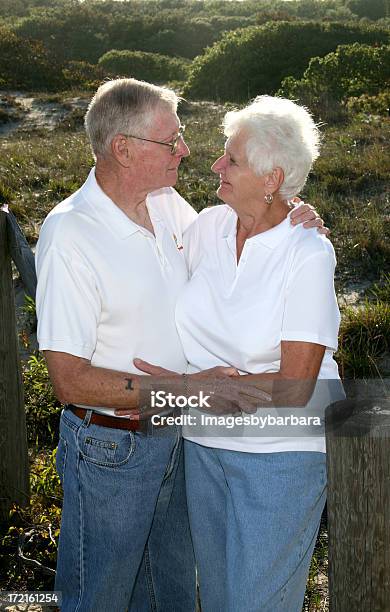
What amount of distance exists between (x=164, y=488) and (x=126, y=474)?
0.24 m

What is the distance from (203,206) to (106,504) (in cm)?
613

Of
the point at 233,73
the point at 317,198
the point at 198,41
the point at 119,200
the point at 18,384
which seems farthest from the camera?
the point at 198,41

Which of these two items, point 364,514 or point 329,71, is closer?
point 364,514

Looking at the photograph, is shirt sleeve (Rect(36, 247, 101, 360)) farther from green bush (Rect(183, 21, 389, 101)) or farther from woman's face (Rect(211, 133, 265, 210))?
green bush (Rect(183, 21, 389, 101))

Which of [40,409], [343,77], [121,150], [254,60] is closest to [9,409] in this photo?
[40,409]

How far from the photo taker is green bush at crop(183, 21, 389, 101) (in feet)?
67.2

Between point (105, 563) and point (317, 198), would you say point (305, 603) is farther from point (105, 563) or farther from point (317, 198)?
point (317, 198)

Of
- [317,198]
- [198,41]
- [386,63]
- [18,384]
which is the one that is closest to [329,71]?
[386,63]

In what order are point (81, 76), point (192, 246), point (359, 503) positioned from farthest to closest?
point (81, 76), point (192, 246), point (359, 503)

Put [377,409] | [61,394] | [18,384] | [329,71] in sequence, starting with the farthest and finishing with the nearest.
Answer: [329,71]
[18,384]
[61,394]
[377,409]

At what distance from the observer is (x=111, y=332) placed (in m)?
2.52

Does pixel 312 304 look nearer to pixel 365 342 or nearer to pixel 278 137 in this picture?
pixel 278 137

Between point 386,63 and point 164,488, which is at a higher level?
point 386,63

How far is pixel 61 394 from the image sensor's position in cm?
247
